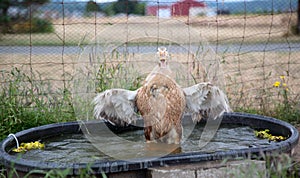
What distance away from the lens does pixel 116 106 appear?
5543mm

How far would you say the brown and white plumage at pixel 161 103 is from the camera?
5.40 meters

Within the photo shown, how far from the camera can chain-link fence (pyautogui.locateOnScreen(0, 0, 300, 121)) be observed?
6.85m

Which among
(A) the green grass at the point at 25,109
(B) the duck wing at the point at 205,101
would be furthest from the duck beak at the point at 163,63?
(A) the green grass at the point at 25,109

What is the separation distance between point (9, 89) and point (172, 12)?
251 cm

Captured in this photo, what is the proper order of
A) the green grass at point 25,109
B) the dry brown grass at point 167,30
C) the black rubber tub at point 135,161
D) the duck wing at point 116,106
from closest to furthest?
the black rubber tub at point 135,161
the duck wing at point 116,106
the green grass at point 25,109
the dry brown grass at point 167,30

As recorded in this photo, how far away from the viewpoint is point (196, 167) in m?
4.27

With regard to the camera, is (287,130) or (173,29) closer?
(287,130)

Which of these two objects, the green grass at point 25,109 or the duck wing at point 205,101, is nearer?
the duck wing at point 205,101

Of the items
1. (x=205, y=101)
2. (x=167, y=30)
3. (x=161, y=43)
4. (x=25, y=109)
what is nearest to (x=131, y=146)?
(x=205, y=101)

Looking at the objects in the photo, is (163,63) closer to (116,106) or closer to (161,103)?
(161,103)

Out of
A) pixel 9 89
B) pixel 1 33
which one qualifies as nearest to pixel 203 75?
pixel 9 89

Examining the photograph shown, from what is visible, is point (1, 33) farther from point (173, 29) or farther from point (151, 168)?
point (151, 168)

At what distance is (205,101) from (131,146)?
990 mm

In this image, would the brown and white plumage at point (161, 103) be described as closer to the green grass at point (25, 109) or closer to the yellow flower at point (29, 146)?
the yellow flower at point (29, 146)
